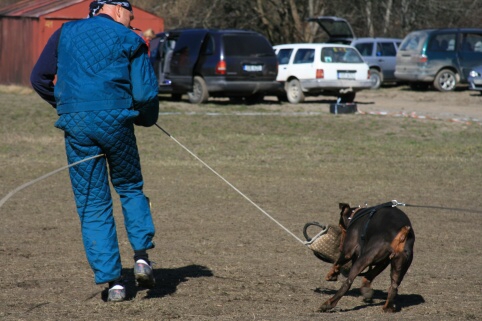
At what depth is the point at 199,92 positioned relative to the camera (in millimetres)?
21156

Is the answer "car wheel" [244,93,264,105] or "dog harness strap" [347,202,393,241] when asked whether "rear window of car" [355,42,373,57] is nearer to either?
"car wheel" [244,93,264,105]

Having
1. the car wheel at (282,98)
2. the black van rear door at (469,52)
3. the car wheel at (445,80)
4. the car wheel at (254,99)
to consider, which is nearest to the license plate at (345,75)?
the car wheel at (282,98)

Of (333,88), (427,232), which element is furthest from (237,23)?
(427,232)

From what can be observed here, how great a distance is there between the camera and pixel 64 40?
5242 millimetres

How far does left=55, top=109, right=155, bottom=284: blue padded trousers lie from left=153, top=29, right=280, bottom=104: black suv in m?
15.4

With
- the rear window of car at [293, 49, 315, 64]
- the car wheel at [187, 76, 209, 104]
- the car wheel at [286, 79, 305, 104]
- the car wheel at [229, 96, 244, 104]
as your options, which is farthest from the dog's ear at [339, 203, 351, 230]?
the rear window of car at [293, 49, 315, 64]

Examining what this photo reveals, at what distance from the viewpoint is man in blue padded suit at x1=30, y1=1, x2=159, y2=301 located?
5.15 metres

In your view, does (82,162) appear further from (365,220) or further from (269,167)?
(269,167)

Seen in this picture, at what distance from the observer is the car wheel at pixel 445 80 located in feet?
88.3

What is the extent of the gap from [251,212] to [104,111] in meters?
4.31

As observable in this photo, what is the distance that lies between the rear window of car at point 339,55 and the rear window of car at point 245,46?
5.66 ft

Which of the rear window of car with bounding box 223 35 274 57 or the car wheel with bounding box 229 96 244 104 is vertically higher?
the rear window of car with bounding box 223 35 274 57

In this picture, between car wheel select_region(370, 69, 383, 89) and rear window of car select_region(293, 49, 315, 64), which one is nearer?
rear window of car select_region(293, 49, 315, 64)

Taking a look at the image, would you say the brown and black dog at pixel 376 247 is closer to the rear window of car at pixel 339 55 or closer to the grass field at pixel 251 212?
the grass field at pixel 251 212
